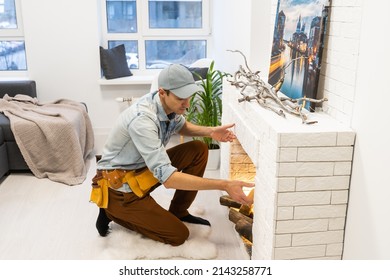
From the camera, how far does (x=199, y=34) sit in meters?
5.19

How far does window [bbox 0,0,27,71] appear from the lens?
4.92 metres

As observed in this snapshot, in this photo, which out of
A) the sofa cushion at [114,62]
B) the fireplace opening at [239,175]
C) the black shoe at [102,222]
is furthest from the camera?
the sofa cushion at [114,62]

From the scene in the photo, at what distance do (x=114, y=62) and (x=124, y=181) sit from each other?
259 centimetres

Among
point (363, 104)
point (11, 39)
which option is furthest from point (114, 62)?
point (363, 104)

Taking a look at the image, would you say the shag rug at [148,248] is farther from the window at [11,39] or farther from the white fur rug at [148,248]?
the window at [11,39]

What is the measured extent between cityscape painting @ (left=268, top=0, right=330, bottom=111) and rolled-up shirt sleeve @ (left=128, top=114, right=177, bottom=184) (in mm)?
706

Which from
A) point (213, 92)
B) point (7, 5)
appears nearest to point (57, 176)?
point (213, 92)

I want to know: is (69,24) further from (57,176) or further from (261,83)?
(261,83)

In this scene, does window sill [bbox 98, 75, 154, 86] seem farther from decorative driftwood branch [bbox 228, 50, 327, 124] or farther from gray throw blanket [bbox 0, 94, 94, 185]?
decorative driftwood branch [bbox 228, 50, 327, 124]

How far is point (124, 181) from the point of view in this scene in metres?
2.60

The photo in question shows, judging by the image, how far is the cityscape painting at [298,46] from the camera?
2129mm

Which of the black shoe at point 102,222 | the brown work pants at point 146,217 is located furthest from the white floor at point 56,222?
the brown work pants at point 146,217

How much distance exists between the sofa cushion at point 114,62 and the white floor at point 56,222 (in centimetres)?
153

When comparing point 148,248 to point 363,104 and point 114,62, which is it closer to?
point 363,104
